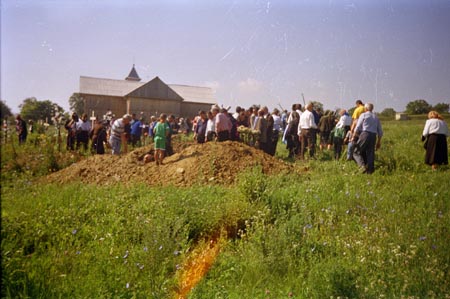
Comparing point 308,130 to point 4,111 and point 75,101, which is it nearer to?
point 75,101

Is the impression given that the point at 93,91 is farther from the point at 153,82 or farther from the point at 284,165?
the point at 284,165

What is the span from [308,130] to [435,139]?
4.49 metres

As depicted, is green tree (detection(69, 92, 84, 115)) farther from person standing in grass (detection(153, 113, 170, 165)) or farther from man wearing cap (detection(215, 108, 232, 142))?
man wearing cap (detection(215, 108, 232, 142))

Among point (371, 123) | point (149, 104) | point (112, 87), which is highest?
point (112, 87)

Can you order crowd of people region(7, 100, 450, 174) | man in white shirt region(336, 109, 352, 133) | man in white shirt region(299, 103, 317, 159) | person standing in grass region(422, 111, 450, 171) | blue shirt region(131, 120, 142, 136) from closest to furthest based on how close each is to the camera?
1. person standing in grass region(422, 111, 450, 171)
2. crowd of people region(7, 100, 450, 174)
3. man in white shirt region(336, 109, 352, 133)
4. man in white shirt region(299, 103, 317, 159)
5. blue shirt region(131, 120, 142, 136)

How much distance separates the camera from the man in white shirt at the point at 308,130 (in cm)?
966

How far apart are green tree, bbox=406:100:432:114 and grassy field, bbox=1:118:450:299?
0.71m

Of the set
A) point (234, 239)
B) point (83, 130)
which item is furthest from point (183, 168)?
point (83, 130)

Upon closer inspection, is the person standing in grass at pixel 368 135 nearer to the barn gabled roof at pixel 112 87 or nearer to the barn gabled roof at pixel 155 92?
the barn gabled roof at pixel 155 92

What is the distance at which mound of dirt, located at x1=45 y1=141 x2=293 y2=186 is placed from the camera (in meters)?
7.23

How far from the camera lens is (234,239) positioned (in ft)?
14.8

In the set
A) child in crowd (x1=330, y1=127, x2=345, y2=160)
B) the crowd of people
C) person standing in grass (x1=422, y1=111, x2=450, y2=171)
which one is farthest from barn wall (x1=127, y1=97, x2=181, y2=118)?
person standing in grass (x1=422, y1=111, x2=450, y2=171)

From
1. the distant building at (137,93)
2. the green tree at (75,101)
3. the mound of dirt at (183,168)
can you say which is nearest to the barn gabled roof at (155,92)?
the distant building at (137,93)

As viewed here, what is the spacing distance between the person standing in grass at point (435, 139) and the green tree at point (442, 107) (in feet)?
1.07
